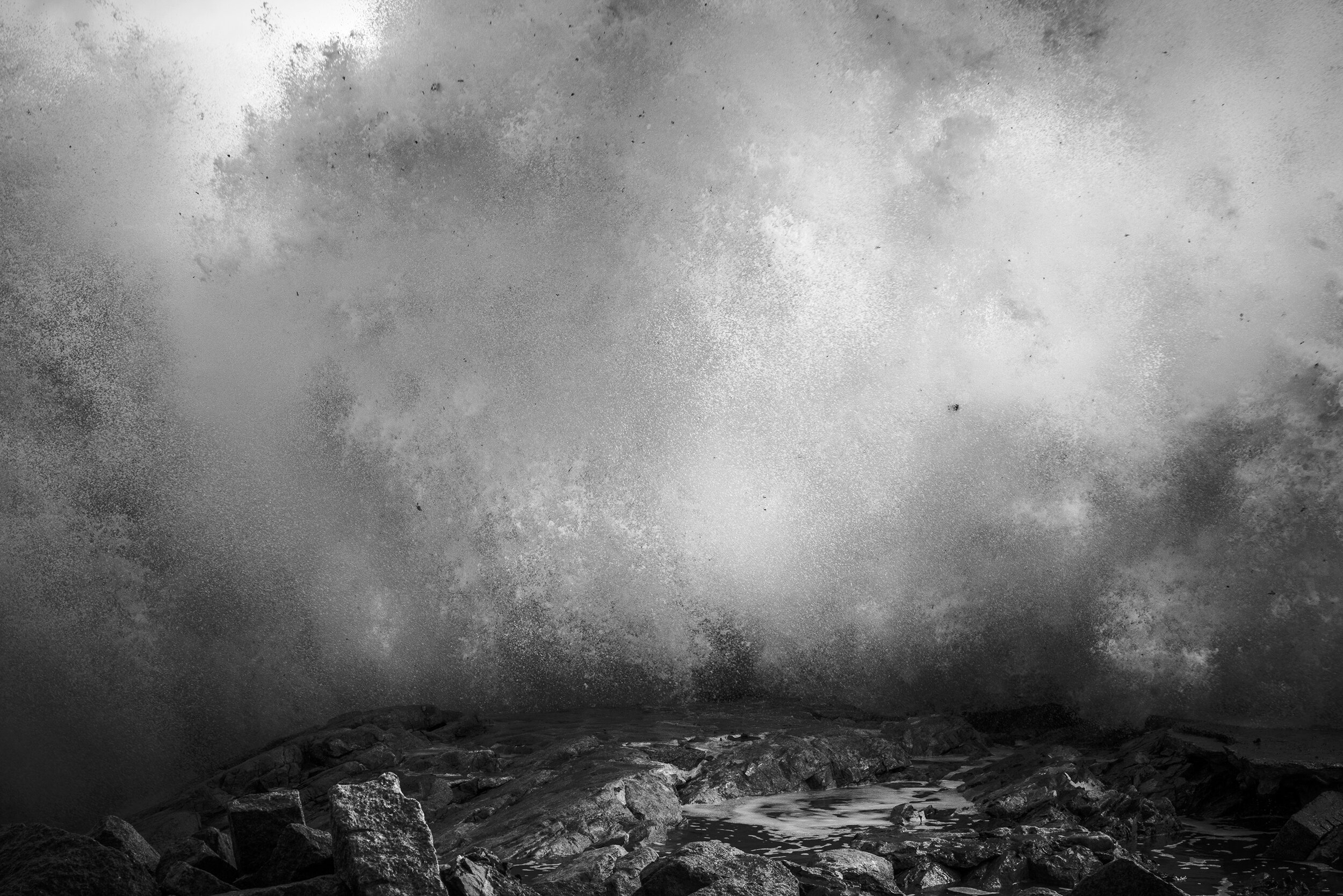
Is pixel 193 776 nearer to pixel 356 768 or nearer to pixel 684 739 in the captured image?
pixel 356 768

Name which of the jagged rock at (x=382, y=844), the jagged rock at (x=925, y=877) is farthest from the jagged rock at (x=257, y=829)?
the jagged rock at (x=925, y=877)

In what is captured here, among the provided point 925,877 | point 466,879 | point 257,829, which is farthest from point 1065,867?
point 257,829

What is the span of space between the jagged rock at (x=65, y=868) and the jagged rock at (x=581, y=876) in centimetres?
297

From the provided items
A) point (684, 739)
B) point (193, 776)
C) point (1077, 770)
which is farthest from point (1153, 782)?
point (193, 776)

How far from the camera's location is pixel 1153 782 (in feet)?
41.6

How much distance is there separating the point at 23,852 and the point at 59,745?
2454 centimetres

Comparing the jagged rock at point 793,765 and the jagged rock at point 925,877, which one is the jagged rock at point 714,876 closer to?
the jagged rock at point 925,877

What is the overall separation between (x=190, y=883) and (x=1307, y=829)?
10.6m

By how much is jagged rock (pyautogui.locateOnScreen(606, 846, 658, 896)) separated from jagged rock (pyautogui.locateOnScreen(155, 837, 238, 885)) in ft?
10.1

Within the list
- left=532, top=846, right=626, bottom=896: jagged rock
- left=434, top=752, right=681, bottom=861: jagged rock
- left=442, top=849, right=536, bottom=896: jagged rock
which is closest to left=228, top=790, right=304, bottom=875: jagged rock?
left=442, top=849, right=536, bottom=896: jagged rock

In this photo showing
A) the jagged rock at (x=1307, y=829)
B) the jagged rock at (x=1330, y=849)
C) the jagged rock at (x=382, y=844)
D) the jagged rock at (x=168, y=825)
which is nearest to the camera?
the jagged rock at (x=382, y=844)

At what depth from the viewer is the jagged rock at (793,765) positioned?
13602 mm

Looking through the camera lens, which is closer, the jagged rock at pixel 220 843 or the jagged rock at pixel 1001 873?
the jagged rock at pixel 220 843

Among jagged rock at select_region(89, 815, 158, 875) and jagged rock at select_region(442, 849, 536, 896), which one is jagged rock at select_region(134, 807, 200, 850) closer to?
jagged rock at select_region(89, 815, 158, 875)
